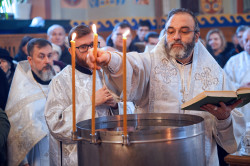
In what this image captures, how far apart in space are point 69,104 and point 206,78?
1.02 metres

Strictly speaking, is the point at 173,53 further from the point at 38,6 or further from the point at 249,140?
the point at 38,6

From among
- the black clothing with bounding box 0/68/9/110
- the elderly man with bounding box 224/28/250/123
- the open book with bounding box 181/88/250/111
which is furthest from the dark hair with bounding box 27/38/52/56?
the elderly man with bounding box 224/28/250/123

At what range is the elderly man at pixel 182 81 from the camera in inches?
104

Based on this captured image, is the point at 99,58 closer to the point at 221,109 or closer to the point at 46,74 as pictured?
the point at 221,109

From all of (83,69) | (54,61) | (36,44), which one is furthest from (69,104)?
(54,61)

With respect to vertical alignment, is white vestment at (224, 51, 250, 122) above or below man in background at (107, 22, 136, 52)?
below

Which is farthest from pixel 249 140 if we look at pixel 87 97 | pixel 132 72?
pixel 87 97

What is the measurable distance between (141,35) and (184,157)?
6.12 meters

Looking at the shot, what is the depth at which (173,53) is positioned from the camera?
8.80 feet

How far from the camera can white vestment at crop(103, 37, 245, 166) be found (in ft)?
8.59

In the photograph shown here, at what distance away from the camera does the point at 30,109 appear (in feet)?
13.3

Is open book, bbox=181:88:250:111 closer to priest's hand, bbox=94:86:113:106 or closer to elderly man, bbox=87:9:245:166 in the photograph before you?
elderly man, bbox=87:9:245:166

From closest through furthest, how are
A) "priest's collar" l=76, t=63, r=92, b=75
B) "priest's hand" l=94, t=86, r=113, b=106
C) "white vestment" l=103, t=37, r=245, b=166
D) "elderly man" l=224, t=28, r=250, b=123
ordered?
1. "white vestment" l=103, t=37, r=245, b=166
2. "priest's hand" l=94, t=86, r=113, b=106
3. "priest's collar" l=76, t=63, r=92, b=75
4. "elderly man" l=224, t=28, r=250, b=123

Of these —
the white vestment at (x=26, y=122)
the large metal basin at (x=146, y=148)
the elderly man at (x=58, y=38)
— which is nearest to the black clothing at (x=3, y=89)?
the white vestment at (x=26, y=122)
